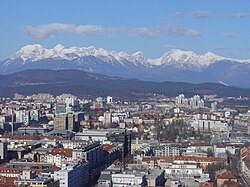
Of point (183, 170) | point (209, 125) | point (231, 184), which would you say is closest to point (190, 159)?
point (183, 170)

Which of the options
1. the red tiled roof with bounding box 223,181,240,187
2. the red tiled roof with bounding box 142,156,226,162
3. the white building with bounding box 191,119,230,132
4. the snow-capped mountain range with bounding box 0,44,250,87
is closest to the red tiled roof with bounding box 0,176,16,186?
the red tiled roof with bounding box 223,181,240,187

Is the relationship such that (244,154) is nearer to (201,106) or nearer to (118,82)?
(201,106)

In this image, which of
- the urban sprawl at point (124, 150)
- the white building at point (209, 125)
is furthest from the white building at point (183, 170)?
the white building at point (209, 125)

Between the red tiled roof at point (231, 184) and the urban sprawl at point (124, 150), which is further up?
the urban sprawl at point (124, 150)

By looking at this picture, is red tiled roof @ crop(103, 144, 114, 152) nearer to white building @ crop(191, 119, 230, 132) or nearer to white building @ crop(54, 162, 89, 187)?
white building @ crop(54, 162, 89, 187)

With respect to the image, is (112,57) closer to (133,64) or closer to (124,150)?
(133,64)

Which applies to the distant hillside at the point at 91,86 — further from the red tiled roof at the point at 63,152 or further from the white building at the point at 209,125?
the red tiled roof at the point at 63,152
